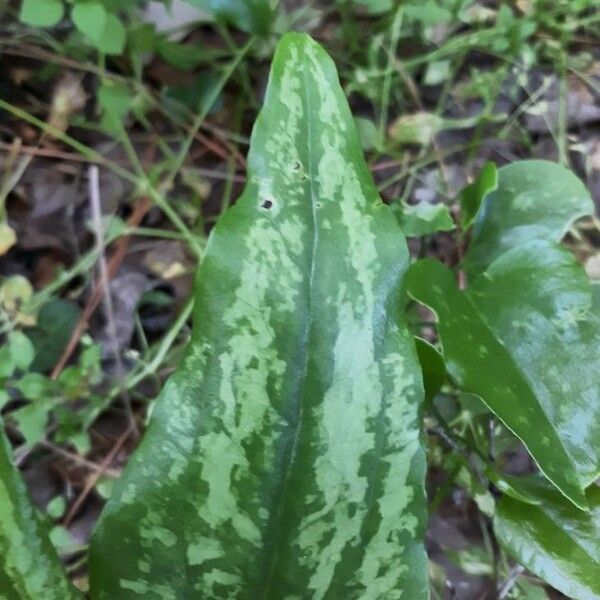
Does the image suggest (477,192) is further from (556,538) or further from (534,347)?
(556,538)

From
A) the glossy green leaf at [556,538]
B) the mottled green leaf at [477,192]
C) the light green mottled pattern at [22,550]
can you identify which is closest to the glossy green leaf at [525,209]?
the mottled green leaf at [477,192]

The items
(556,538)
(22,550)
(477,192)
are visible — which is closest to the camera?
(22,550)

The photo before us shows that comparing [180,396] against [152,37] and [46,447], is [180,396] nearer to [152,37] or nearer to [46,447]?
[46,447]

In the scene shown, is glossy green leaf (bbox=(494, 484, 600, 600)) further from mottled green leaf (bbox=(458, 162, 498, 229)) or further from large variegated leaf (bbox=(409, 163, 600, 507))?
mottled green leaf (bbox=(458, 162, 498, 229))

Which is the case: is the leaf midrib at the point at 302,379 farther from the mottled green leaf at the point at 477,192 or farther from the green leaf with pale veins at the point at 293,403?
the mottled green leaf at the point at 477,192

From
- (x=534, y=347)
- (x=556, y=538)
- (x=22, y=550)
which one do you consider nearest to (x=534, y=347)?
(x=534, y=347)

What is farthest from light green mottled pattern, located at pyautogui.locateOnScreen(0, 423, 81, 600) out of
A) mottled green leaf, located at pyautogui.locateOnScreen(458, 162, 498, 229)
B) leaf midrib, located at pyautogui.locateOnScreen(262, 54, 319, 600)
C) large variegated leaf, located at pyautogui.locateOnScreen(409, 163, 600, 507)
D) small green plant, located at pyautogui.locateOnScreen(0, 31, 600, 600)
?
mottled green leaf, located at pyautogui.locateOnScreen(458, 162, 498, 229)
